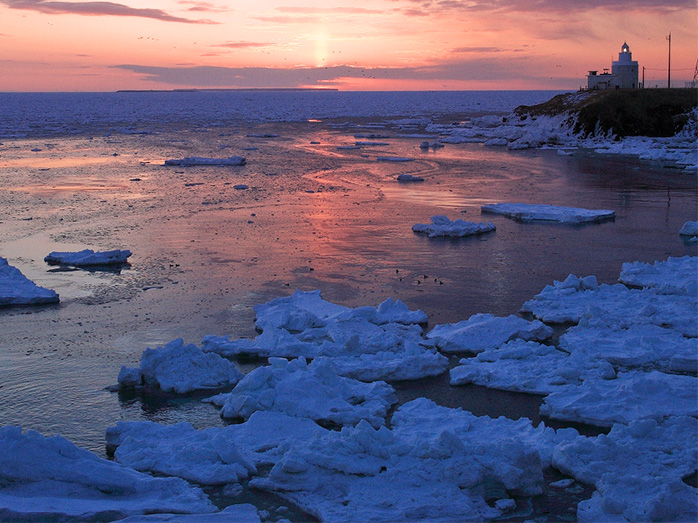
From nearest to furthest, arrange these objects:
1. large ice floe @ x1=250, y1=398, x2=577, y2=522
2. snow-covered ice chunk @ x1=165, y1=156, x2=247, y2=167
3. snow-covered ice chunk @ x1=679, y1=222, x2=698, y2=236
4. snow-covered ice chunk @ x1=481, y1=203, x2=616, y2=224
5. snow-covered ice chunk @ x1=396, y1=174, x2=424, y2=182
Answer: large ice floe @ x1=250, y1=398, x2=577, y2=522
snow-covered ice chunk @ x1=679, y1=222, x2=698, y2=236
snow-covered ice chunk @ x1=481, y1=203, x2=616, y2=224
snow-covered ice chunk @ x1=396, y1=174, x2=424, y2=182
snow-covered ice chunk @ x1=165, y1=156, x2=247, y2=167

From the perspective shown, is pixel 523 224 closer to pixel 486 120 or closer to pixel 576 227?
pixel 576 227

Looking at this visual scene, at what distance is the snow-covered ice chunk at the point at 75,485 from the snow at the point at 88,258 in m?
7.67

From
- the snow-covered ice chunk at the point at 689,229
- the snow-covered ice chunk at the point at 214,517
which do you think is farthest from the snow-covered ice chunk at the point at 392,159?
the snow-covered ice chunk at the point at 214,517

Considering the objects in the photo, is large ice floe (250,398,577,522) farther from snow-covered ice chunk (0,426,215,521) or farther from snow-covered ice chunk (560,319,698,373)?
snow-covered ice chunk (560,319,698,373)

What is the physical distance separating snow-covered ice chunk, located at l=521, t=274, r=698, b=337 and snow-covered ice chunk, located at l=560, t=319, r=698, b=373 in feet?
0.82

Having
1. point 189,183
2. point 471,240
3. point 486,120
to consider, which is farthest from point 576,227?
point 486,120

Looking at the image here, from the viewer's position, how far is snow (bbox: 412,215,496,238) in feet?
51.4

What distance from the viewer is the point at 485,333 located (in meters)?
9.30

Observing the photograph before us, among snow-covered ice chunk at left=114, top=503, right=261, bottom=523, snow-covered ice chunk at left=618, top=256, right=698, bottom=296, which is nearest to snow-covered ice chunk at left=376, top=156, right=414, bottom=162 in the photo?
snow-covered ice chunk at left=618, top=256, right=698, bottom=296

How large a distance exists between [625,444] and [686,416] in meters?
0.97

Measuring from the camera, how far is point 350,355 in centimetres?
884

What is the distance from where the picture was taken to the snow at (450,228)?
15672 mm

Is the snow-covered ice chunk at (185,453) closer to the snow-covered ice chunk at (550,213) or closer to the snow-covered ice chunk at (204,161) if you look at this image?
the snow-covered ice chunk at (550,213)

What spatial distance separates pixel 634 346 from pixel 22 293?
29.2 ft
